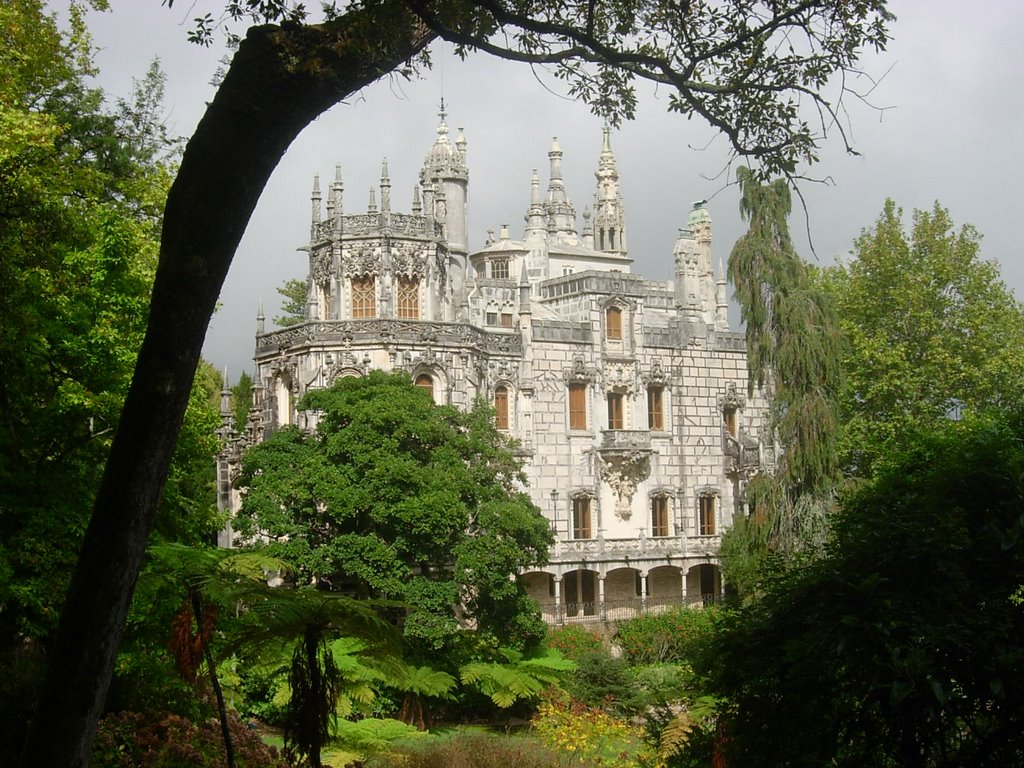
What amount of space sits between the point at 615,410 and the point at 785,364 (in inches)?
508

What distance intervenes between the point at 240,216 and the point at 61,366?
15841 mm

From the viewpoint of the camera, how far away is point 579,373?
45969 millimetres

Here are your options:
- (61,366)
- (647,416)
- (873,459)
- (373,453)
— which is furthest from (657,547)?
(61,366)

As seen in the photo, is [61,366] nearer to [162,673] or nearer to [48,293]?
[48,293]

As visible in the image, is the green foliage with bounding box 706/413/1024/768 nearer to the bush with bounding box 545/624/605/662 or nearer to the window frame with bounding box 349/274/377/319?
the bush with bounding box 545/624/605/662

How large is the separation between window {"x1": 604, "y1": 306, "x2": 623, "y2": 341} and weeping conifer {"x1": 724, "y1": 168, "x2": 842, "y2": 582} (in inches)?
468

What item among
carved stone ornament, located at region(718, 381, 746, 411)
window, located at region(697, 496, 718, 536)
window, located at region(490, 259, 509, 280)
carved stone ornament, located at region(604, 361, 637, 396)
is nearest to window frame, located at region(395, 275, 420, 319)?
carved stone ornament, located at region(604, 361, 637, 396)

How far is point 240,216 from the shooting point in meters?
7.21

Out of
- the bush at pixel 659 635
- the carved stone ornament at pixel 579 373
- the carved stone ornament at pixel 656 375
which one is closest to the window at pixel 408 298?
the carved stone ornament at pixel 579 373

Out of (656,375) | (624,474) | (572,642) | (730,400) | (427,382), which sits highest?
(656,375)

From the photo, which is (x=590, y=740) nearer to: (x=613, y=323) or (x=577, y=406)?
(x=577, y=406)

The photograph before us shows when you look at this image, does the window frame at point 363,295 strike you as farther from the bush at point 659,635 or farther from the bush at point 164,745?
the bush at point 164,745

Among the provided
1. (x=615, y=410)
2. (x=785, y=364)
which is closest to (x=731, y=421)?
(x=615, y=410)

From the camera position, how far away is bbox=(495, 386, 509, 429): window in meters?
44.4
